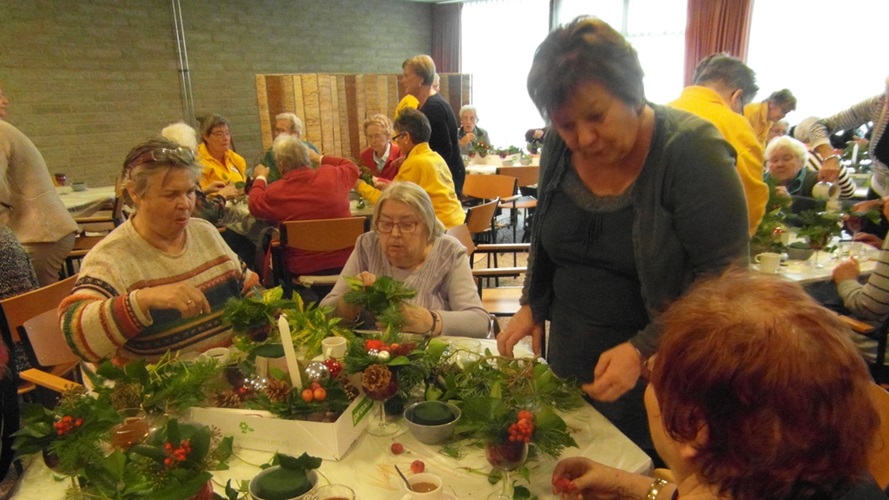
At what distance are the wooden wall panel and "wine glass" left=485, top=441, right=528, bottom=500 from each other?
21.8 feet

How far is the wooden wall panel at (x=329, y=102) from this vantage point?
732cm

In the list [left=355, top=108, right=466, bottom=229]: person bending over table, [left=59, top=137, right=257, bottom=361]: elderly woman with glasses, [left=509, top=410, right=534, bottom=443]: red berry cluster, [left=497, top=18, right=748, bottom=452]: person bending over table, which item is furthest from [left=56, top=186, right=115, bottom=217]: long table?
[left=509, top=410, right=534, bottom=443]: red berry cluster

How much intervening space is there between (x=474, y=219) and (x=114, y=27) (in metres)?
5.52

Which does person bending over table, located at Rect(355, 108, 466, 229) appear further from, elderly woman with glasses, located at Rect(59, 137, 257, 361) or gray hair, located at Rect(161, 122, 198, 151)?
elderly woman with glasses, located at Rect(59, 137, 257, 361)

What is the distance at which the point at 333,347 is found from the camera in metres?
1.66

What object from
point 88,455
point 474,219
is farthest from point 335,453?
point 474,219

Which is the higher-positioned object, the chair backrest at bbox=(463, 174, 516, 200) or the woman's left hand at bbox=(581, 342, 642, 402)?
the woman's left hand at bbox=(581, 342, 642, 402)

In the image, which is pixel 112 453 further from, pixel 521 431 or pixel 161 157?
pixel 161 157

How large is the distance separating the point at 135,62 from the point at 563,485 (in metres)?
7.77

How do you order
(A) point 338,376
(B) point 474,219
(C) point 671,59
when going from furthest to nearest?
(C) point 671,59, (B) point 474,219, (A) point 338,376

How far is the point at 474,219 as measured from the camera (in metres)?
4.24

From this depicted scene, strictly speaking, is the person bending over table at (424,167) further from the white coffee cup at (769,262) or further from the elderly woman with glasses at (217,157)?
the white coffee cup at (769,262)

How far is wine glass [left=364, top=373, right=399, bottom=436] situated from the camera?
1364 mm

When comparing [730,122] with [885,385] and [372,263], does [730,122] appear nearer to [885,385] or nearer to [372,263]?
[885,385]
